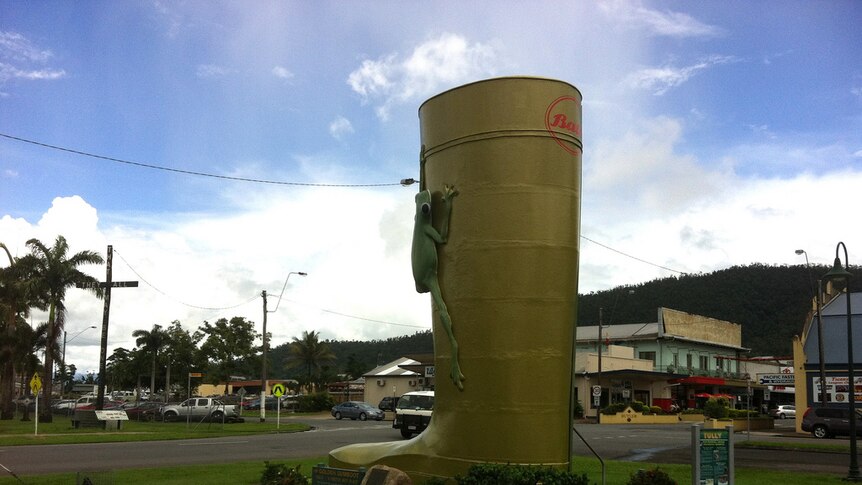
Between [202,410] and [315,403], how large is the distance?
72.5 feet

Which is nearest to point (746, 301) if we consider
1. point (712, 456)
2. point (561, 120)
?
point (712, 456)

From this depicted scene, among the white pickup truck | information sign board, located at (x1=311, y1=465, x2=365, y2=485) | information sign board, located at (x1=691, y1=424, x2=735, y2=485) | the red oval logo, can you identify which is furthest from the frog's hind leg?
the white pickup truck

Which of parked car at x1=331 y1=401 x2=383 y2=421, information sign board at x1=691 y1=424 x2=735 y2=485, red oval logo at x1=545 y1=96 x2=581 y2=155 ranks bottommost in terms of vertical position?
parked car at x1=331 y1=401 x2=383 y2=421

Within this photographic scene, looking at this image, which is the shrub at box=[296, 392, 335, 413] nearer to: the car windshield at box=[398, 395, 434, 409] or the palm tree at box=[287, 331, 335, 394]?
the palm tree at box=[287, 331, 335, 394]

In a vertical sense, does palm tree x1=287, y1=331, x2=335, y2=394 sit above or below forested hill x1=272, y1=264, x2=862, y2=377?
below

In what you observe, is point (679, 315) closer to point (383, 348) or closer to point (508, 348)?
point (508, 348)

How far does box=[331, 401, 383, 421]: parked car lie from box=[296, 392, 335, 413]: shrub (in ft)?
36.8

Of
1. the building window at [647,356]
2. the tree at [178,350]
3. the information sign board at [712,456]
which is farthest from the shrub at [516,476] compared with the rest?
the tree at [178,350]

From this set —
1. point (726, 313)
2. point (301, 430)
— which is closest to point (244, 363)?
point (301, 430)

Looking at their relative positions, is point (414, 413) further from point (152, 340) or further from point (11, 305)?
point (152, 340)

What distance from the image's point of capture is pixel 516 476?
788 centimetres

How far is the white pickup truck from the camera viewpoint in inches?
1640

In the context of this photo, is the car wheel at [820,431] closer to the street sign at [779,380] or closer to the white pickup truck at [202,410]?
the street sign at [779,380]

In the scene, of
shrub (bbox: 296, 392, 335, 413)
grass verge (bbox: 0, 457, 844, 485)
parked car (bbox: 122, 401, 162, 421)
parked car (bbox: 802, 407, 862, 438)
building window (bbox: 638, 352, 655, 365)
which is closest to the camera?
grass verge (bbox: 0, 457, 844, 485)
